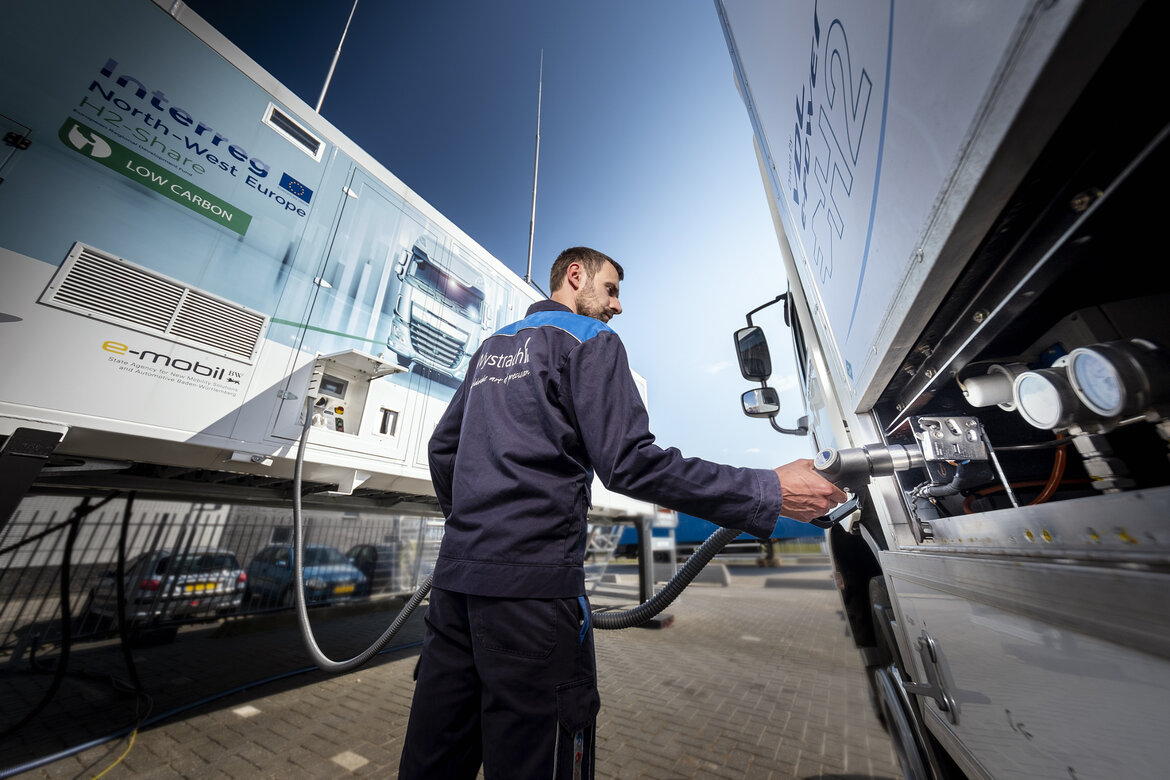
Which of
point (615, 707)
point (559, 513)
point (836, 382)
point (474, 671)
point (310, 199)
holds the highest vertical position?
point (310, 199)

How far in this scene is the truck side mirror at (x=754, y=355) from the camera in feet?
8.21

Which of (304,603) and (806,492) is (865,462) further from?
(304,603)

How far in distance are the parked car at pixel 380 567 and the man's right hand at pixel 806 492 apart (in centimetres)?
962

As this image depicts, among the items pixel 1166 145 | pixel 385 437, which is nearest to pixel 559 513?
pixel 1166 145

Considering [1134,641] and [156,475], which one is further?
[156,475]

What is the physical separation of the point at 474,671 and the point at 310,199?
352 cm

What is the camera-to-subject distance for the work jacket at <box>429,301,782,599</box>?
1.09 meters

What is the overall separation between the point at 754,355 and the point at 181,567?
366 inches

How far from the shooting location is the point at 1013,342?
98cm

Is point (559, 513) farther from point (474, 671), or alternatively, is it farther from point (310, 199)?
point (310, 199)

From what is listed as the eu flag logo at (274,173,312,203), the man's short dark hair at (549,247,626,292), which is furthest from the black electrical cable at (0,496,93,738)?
the man's short dark hair at (549,247,626,292)

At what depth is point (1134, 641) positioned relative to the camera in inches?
17.4

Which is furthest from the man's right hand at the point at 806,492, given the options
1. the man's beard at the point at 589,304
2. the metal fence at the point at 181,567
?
the metal fence at the point at 181,567

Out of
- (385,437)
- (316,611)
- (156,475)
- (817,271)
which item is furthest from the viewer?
(316,611)
